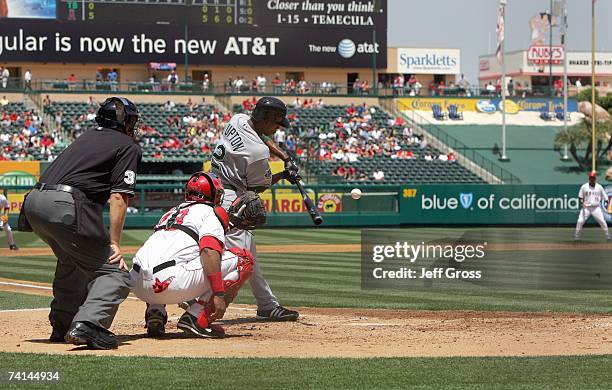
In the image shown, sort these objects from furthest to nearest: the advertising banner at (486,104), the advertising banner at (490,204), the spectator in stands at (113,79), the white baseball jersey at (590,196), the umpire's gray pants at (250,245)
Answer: the advertising banner at (486,104)
the spectator in stands at (113,79)
the advertising banner at (490,204)
the white baseball jersey at (590,196)
the umpire's gray pants at (250,245)

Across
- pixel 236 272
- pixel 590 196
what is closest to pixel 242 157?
pixel 236 272

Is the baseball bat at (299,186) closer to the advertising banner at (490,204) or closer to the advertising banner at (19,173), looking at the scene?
the advertising banner at (490,204)

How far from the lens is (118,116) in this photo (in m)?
8.03

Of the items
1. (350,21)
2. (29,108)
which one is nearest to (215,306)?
(29,108)

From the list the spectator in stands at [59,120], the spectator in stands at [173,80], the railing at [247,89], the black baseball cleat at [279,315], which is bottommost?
the black baseball cleat at [279,315]

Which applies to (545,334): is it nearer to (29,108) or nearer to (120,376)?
(120,376)

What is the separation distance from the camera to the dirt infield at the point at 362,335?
8156mm

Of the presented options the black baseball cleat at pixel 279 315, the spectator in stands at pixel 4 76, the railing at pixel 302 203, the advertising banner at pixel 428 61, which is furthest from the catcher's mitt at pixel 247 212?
the advertising banner at pixel 428 61

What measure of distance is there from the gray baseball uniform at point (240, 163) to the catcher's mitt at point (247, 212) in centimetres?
29

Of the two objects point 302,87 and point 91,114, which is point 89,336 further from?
point 302,87

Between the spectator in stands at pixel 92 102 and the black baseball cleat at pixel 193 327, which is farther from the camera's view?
the spectator in stands at pixel 92 102

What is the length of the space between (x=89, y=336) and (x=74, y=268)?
2.11 ft

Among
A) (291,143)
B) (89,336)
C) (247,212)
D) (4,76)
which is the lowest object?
(89,336)

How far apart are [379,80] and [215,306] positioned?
5601cm
